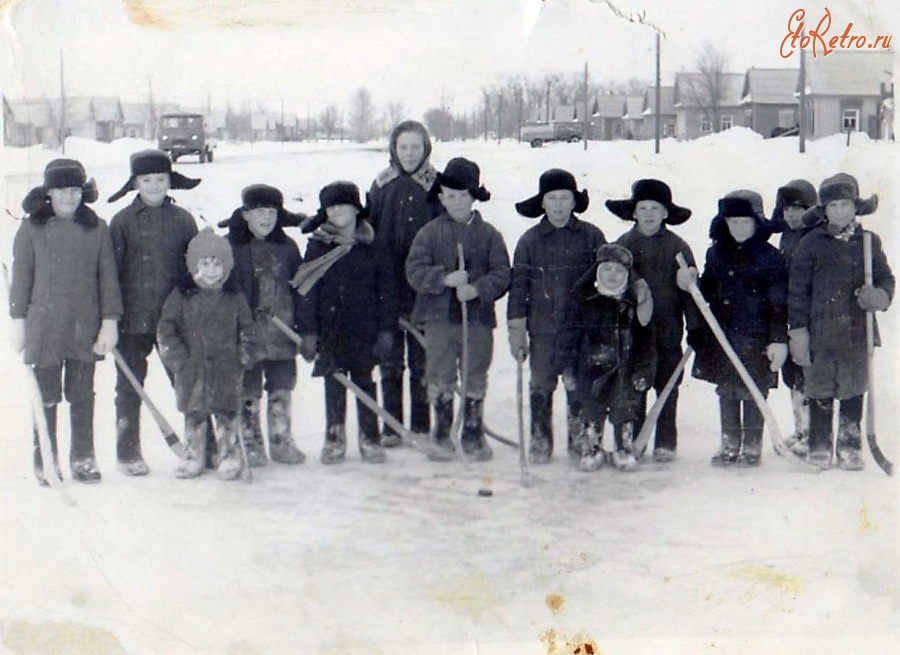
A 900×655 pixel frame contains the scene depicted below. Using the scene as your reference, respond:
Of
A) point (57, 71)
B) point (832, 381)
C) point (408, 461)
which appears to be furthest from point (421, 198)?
point (832, 381)

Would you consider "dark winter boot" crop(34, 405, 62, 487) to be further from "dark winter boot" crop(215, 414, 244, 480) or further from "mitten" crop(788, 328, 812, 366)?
"mitten" crop(788, 328, 812, 366)

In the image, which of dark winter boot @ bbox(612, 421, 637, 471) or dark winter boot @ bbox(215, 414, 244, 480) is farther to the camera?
dark winter boot @ bbox(612, 421, 637, 471)

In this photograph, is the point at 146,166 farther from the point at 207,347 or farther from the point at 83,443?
the point at 83,443

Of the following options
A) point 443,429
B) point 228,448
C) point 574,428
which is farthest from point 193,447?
point 574,428

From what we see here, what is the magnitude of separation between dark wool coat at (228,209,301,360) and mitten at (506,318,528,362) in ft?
2.26

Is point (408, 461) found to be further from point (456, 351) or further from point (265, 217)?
point (265, 217)

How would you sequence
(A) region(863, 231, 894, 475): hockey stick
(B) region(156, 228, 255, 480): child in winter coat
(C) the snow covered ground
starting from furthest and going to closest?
(A) region(863, 231, 894, 475): hockey stick < (B) region(156, 228, 255, 480): child in winter coat < (C) the snow covered ground

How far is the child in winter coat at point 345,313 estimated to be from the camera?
334cm

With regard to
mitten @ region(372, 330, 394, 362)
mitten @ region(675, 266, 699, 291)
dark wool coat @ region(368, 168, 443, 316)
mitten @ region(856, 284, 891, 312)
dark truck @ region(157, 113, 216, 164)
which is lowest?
mitten @ region(372, 330, 394, 362)

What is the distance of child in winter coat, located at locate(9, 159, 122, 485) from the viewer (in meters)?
3.18

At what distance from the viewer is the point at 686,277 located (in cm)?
334

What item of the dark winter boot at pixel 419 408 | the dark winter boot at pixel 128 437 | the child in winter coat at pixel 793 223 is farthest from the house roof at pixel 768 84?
the dark winter boot at pixel 128 437

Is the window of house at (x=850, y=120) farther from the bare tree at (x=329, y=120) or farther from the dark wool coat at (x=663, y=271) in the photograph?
the bare tree at (x=329, y=120)

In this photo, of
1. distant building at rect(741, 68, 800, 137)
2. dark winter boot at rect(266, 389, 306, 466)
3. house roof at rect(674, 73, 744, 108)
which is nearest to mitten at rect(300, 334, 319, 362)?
dark winter boot at rect(266, 389, 306, 466)
